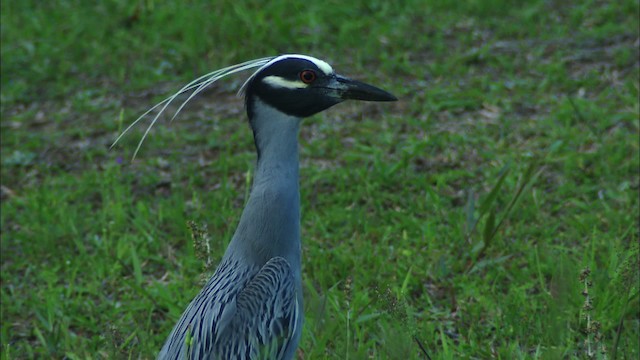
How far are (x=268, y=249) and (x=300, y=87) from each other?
63 cm

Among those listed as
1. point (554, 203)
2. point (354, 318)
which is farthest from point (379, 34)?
point (354, 318)

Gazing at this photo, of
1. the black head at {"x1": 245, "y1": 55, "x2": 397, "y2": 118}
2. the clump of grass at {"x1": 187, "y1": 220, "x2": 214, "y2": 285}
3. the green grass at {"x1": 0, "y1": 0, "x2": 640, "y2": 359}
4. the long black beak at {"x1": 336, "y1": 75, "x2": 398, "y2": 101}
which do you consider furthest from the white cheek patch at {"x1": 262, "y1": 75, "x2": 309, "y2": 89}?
the green grass at {"x1": 0, "y1": 0, "x2": 640, "y2": 359}

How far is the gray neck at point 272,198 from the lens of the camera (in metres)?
3.56

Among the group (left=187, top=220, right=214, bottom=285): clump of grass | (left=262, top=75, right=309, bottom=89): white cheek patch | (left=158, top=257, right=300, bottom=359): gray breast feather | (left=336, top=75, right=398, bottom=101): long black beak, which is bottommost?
(left=158, top=257, right=300, bottom=359): gray breast feather

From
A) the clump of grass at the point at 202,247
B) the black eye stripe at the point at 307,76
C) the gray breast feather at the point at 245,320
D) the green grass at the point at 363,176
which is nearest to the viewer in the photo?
the gray breast feather at the point at 245,320

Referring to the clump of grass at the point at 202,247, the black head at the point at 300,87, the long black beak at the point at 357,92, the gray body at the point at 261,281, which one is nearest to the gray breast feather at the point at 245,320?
the gray body at the point at 261,281

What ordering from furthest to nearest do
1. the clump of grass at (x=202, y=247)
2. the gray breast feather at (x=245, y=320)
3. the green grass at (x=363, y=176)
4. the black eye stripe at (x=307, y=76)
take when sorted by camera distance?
the green grass at (x=363, y=176) → the black eye stripe at (x=307, y=76) → the clump of grass at (x=202, y=247) → the gray breast feather at (x=245, y=320)

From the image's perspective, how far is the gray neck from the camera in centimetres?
356

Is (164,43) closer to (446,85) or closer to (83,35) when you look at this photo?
(83,35)

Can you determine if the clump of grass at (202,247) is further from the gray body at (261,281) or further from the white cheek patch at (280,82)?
the white cheek patch at (280,82)

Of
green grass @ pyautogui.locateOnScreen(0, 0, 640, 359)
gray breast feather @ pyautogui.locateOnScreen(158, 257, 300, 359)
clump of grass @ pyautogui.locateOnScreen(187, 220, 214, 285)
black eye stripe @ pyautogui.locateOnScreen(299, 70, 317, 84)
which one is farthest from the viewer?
green grass @ pyautogui.locateOnScreen(0, 0, 640, 359)

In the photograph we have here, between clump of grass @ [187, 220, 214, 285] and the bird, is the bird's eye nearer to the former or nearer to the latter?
the bird

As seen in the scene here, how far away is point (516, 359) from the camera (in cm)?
→ 395

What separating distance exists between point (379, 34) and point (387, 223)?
2560 millimetres
